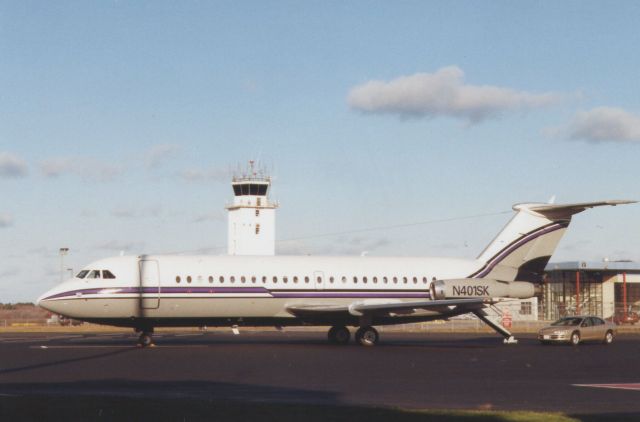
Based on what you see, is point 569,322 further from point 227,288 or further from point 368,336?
point 227,288

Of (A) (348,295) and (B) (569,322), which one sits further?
(B) (569,322)

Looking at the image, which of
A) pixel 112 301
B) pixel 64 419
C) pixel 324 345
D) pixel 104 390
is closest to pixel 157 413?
pixel 64 419

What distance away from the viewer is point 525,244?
41.9m

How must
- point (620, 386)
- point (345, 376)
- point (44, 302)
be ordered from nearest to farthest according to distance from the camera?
1. point (620, 386)
2. point (345, 376)
3. point (44, 302)

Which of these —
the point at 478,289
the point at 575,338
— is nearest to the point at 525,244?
the point at 478,289

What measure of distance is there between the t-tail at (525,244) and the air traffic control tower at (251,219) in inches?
1578

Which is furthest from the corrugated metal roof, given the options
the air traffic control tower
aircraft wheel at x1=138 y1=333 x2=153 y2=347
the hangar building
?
aircraft wheel at x1=138 y1=333 x2=153 y2=347

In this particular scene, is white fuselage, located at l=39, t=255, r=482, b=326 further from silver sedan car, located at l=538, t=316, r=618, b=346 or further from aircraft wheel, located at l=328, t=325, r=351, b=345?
silver sedan car, located at l=538, t=316, r=618, b=346

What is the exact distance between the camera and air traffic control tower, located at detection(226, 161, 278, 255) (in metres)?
80.1

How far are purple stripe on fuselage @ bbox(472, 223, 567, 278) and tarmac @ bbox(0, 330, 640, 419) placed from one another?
6009mm

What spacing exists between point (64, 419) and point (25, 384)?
6844 mm

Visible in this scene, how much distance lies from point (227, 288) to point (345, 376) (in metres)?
15.4

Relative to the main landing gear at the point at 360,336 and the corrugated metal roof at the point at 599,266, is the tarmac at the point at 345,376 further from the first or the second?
the corrugated metal roof at the point at 599,266

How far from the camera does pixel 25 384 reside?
67.4 feet
